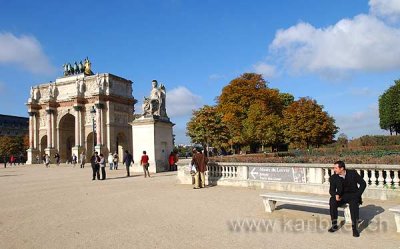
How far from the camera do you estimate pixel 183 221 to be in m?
9.26

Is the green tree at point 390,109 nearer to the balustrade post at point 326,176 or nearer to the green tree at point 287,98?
the green tree at point 287,98

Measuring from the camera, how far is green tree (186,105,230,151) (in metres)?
49.6

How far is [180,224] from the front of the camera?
8922mm

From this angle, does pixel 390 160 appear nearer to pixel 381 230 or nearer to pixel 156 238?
pixel 381 230

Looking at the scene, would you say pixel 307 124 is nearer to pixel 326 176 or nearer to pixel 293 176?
pixel 293 176

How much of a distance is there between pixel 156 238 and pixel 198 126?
42.1 meters

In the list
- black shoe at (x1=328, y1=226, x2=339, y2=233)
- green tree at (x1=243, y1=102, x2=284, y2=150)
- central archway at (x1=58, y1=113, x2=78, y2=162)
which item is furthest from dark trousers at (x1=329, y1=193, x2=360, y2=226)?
central archway at (x1=58, y1=113, x2=78, y2=162)

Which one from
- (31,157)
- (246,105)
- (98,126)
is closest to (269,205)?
(246,105)

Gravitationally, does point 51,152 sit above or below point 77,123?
below

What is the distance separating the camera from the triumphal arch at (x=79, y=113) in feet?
219

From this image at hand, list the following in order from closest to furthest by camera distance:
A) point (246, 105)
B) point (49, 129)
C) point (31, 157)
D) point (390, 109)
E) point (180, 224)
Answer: point (180, 224) → point (390, 109) → point (246, 105) → point (31, 157) → point (49, 129)

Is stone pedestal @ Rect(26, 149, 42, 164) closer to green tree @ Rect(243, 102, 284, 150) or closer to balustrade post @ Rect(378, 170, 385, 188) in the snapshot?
green tree @ Rect(243, 102, 284, 150)

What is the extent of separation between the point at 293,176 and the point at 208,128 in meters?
35.7

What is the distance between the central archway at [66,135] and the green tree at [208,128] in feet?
101
